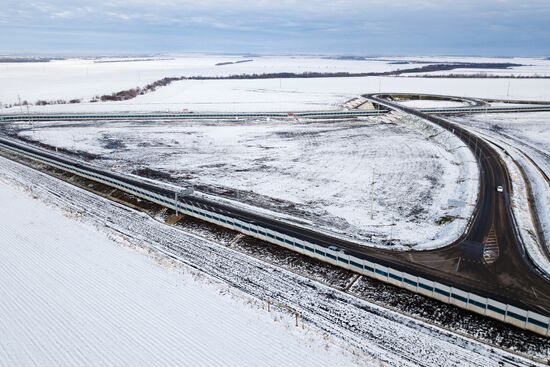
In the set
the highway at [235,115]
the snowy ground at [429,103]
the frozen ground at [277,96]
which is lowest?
the highway at [235,115]

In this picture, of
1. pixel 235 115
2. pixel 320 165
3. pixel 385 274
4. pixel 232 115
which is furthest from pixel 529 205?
pixel 232 115

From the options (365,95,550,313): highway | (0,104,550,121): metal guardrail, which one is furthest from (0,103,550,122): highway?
(365,95,550,313): highway

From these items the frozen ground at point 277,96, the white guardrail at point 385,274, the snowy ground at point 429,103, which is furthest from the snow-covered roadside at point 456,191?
the frozen ground at point 277,96

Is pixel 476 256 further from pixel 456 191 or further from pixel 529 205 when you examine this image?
pixel 456 191

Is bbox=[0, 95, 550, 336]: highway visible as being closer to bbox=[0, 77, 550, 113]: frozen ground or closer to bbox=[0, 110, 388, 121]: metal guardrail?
bbox=[0, 110, 388, 121]: metal guardrail

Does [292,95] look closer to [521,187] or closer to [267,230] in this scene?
[521,187]

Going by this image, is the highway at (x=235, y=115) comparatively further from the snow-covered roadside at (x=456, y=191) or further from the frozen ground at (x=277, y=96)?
the snow-covered roadside at (x=456, y=191)
